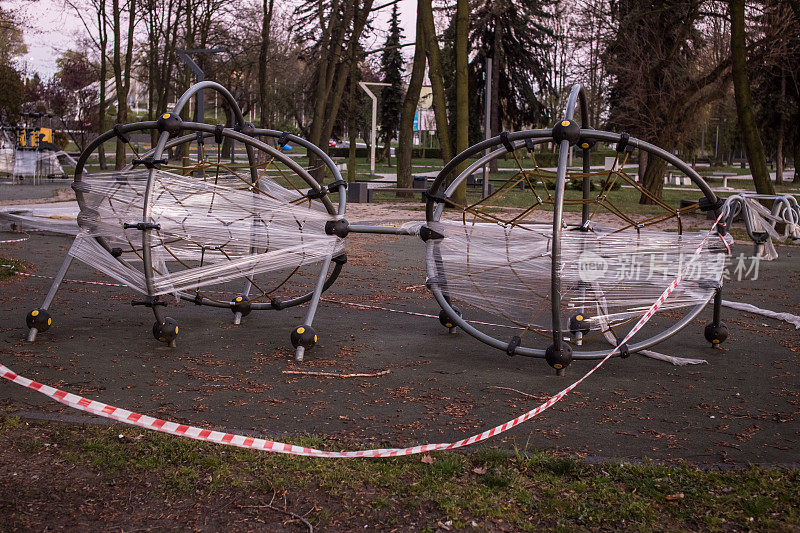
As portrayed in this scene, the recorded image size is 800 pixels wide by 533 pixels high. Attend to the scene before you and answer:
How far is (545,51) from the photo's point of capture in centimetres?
4619

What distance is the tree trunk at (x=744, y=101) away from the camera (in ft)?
54.6

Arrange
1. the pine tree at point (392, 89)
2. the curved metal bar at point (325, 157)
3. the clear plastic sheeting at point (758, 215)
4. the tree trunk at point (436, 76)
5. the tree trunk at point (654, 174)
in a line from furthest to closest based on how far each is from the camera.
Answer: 1. the pine tree at point (392, 89)
2. the tree trunk at point (654, 174)
3. the tree trunk at point (436, 76)
4. the clear plastic sheeting at point (758, 215)
5. the curved metal bar at point (325, 157)

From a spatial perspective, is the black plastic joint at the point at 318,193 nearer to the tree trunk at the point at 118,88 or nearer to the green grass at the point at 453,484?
the green grass at the point at 453,484

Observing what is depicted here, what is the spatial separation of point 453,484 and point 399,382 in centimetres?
182

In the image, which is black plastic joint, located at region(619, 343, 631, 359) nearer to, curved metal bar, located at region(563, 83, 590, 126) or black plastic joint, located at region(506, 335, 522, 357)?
black plastic joint, located at region(506, 335, 522, 357)

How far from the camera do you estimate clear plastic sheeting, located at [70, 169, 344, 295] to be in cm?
650

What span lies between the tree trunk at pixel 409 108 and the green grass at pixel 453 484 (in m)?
19.5

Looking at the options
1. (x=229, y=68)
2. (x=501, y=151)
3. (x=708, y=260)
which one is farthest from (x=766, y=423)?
(x=229, y=68)

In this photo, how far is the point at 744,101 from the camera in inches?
670

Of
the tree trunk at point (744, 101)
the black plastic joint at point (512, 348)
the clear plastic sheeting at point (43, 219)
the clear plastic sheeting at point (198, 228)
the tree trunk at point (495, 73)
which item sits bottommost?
the black plastic joint at point (512, 348)

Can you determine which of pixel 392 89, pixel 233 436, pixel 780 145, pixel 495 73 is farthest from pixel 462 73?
pixel 392 89

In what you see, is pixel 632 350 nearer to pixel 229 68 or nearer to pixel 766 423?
pixel 766 423

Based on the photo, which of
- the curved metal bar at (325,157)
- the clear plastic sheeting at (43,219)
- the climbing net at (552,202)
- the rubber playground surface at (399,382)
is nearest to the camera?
the rubber playground surface at (399,382)

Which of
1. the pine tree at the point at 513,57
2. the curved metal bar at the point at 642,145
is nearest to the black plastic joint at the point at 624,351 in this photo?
the curved metal bar at the point at 642,145
